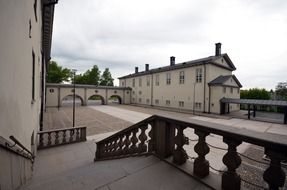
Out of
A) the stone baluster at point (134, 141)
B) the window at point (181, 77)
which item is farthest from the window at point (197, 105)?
the stone baluster at point (134, 141)

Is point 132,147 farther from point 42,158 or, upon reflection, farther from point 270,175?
point 42,158

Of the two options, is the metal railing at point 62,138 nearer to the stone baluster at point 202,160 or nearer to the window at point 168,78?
the stone baluster at point 202,160

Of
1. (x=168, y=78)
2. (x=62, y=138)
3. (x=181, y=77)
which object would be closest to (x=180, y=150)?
(x=62, y=138)

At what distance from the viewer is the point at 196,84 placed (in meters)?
21.4

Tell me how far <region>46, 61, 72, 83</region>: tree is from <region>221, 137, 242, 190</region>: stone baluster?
48155 millimetres

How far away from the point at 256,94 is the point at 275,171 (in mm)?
33302

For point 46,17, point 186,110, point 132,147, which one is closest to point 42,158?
point 132,147

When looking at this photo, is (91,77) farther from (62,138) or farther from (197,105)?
(62,138)

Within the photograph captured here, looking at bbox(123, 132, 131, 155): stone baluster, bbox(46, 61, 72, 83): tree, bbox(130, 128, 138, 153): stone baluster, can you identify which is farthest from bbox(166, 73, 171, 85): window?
bbox(46, 61, 72, 83): tree

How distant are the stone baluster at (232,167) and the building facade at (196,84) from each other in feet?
64.4

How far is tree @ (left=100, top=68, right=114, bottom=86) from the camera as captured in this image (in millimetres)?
50966

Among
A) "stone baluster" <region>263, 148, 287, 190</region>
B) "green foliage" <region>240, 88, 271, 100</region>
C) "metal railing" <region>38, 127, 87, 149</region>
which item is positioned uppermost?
"green foliage" <region>240, 88, 271, 100</region>

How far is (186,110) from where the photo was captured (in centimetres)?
2228

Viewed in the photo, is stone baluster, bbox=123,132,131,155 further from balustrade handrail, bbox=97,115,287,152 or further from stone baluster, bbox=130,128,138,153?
balustrade handrail, bbox=97,115,287,152
